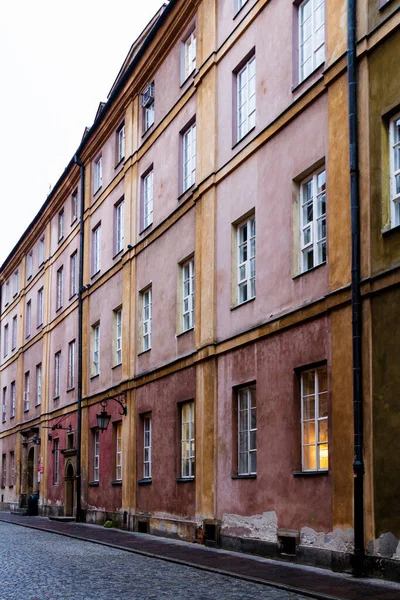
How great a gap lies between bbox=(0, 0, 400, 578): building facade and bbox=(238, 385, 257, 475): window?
0.05 m

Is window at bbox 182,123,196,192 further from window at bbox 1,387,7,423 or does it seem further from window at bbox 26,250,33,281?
window at bbox 1,387,7,423

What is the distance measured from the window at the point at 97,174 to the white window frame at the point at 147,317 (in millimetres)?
6925

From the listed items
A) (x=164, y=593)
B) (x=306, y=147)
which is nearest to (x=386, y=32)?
(x=306, y=147)

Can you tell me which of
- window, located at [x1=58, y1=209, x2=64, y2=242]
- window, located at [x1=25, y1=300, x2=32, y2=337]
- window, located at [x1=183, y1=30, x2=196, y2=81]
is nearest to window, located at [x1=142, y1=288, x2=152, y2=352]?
window, located at [x1=183, y1=30, x2=196, y2=81]

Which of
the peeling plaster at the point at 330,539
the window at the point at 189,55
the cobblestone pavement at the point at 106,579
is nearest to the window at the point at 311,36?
the window at the point at 189,55

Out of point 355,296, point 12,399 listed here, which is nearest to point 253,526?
point 355,296

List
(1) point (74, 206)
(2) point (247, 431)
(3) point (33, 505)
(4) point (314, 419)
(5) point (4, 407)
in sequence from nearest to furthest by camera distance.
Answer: (4) point (314, 419) → (2) point (247, 431) → (1) point (74, 206) → (3) point (33, 505) → (5) point (4, 407)

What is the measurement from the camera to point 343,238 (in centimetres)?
1460

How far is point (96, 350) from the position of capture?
30797 millimetres

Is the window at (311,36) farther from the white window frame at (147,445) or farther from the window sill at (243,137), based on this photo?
the white window frame at (147,445)

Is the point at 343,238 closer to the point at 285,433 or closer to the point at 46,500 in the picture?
the point at 285,433

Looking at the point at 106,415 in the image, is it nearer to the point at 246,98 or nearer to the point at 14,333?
the point at 246,98

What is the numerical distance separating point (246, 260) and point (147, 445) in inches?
306

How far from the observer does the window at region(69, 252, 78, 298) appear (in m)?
33.9
